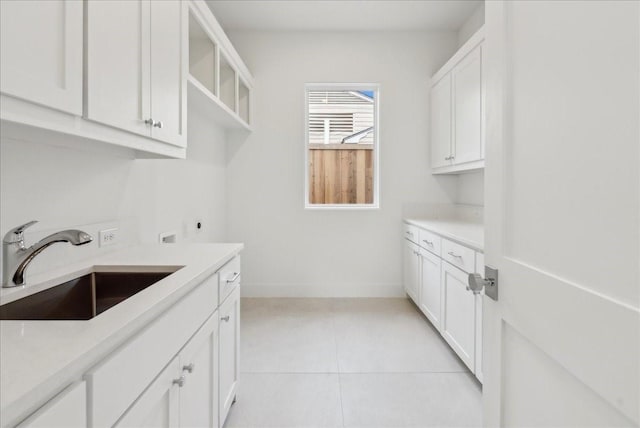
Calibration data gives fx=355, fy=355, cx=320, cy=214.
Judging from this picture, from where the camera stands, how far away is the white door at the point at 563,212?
529 mm

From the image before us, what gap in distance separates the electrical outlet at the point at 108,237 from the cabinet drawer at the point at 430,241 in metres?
2.09

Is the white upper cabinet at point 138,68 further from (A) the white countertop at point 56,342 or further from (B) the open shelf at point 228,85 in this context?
(B) the open shelf at point 228,85

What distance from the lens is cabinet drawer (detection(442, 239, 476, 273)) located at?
81.5 inches

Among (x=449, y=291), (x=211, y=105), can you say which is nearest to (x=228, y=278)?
(x=211, y=105)

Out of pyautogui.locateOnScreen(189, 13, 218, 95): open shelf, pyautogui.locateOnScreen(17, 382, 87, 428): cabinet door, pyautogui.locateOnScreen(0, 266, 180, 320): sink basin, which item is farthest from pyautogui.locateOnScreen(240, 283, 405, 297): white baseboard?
pyautogui.locateOnScreen(17, 382, 87, 428): cabinet door

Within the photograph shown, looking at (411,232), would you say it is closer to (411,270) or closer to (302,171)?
(411,270)

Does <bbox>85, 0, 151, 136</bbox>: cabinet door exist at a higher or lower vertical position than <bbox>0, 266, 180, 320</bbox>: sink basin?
higher

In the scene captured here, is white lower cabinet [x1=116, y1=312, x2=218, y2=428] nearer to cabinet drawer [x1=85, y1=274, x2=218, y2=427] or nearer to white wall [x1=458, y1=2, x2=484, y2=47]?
cabinet drawer [x1=85, y1=274, x2=218, y2=427]

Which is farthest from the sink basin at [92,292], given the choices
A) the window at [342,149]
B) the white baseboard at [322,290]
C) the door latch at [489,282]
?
the window at [342,149]

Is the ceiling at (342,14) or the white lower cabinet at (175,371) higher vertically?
the ceiling at (342,14)

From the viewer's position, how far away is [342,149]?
13.2ft

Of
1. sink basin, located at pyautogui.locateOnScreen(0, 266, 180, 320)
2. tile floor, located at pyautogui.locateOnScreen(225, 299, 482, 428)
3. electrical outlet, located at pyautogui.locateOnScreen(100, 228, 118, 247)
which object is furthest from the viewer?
tile floor, located at pyautogui.locateOnScreen(225, 299, 482, 428)

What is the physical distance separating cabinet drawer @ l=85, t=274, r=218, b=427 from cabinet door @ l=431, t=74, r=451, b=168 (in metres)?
2.74

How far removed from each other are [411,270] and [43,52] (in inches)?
125
